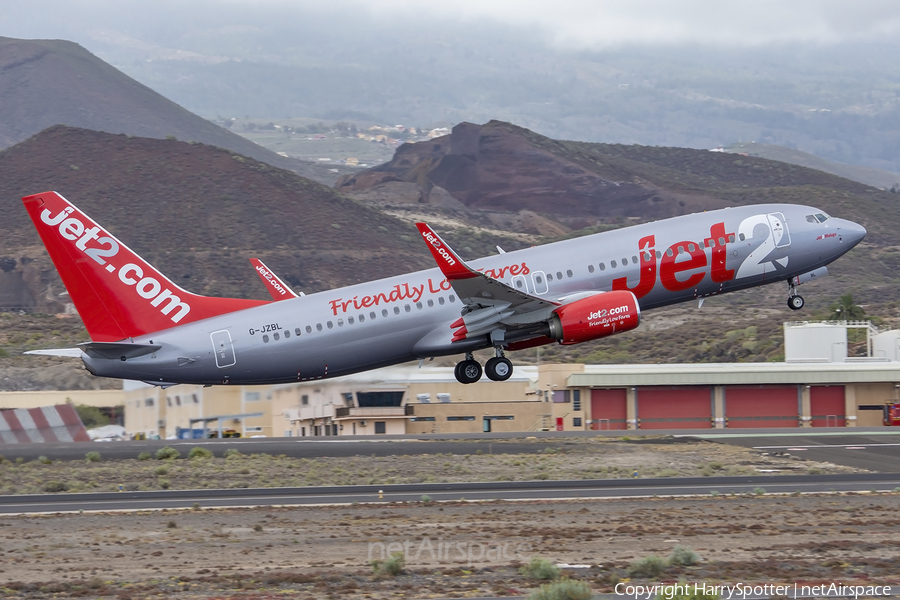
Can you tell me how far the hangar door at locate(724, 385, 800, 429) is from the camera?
8256 cm

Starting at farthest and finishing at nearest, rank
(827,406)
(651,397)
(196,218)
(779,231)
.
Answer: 1. (196,218)
2. (651,397)
3. (827,406)
4. (779,231)

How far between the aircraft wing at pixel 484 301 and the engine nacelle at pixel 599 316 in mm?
887

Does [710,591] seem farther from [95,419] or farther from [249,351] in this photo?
[95,419]

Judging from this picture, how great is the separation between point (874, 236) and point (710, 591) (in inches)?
6938

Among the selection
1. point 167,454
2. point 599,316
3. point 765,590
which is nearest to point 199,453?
point 167,454

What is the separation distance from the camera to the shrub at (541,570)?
76.1 feet

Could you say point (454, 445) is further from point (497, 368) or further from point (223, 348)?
point (223, 348)

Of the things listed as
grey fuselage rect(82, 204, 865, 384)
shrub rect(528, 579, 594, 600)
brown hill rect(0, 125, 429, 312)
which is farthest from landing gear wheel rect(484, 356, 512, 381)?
brown hill rect(0, 125, 429, 312)

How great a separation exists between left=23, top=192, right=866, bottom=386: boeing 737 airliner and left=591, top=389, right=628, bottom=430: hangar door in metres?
41.8

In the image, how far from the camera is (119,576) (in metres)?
24.6

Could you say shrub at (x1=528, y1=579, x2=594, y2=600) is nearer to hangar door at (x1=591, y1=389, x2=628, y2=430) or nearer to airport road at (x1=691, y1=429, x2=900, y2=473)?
airport road at (x1=691, y1=429, x2=900, y2=473)

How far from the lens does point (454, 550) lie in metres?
26.8

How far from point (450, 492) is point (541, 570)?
53.4ft

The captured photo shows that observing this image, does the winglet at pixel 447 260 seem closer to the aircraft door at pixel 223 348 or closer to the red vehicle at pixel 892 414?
the aircraft door at pixel 223 348
